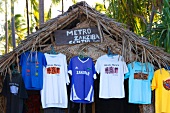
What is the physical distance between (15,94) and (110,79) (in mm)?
1870

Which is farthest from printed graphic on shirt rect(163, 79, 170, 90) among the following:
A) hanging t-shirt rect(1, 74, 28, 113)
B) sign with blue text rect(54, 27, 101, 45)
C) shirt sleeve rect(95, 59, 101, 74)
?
hanging t-shirt rect(1, 74, 28, 113)

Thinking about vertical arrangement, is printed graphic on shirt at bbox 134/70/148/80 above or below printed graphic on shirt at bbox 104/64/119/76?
below

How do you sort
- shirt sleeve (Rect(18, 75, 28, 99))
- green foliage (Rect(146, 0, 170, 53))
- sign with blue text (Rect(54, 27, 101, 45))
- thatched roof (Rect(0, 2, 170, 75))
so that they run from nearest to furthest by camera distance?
shirt sleeve (Rect(18, 75, 28, 99)) → thatched roof (Rect(0, 2, 170, 75)) → sign with blue text (Rect(54, 27, 101, 45)) → green foliage (Rect(146, 0, 170, 53))

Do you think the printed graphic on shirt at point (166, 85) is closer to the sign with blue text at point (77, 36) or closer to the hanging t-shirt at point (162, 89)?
the hanging t-shirt at point (162, 89)

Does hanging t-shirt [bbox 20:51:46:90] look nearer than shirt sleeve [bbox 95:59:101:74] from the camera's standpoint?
Yes

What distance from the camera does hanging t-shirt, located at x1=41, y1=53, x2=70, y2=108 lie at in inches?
261

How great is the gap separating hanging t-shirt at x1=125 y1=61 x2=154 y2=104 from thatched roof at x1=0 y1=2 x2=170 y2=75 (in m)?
0.17

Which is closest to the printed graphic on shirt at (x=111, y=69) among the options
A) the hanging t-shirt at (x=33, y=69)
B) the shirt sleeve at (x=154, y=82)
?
the shirt sleeve at (x=154, y=82)

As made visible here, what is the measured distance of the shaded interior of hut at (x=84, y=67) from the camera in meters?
6.59

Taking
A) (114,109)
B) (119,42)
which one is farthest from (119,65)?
(114,109)

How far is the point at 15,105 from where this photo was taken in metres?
6.53

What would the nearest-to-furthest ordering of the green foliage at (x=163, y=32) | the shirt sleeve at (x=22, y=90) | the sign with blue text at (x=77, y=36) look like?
the shirt sleeve at (x=22, y=90) → the sign with blue text at (x=77, y=36) → the green foliage at (x=163, y=32)

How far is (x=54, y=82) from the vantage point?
664 centimetres

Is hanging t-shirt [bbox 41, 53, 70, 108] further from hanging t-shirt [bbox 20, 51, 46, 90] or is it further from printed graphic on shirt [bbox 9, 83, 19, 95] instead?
printed graphic on shirt [bbox 9, 83, 19, 95]
